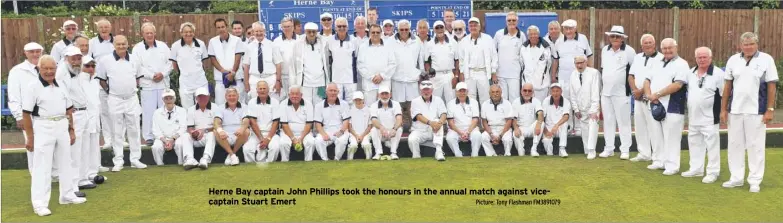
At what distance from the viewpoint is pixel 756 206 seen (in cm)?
707

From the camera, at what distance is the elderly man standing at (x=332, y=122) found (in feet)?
32.2

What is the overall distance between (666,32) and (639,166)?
8.93 meters

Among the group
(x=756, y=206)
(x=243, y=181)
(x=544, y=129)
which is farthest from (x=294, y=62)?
(x=756, y=206)

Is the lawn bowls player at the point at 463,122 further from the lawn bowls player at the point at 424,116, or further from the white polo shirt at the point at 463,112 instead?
the lawn bowls player at the point at 424,116

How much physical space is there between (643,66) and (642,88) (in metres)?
0.26

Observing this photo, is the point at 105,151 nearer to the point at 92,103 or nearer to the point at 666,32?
the point at 92,103

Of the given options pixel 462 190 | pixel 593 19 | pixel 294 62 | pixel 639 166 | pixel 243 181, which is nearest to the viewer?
pixel 462 190

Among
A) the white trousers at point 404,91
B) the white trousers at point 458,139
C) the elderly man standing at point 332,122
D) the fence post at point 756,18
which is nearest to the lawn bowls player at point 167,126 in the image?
the elderly man standing at point 332,122

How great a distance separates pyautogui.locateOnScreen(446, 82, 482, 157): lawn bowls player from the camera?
32.8 ft

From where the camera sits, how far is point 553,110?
33.1ft

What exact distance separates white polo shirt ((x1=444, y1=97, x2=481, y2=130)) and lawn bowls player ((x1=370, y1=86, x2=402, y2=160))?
70 centimetres

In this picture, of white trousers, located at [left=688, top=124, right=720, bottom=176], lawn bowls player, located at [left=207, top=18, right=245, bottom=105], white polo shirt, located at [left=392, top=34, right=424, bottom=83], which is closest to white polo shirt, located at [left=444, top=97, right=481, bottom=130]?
white polo shirt, located at [left=392, top=34, right=424, bottom=83]

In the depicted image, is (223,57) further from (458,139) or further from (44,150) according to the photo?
(44,150)

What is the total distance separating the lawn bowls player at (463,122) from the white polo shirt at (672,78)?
90.3 inches
